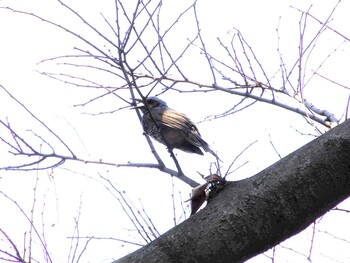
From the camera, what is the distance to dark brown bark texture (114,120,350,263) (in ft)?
4.23

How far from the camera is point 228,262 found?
1281mm

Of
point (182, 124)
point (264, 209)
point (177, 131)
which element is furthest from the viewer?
point (182, 124)

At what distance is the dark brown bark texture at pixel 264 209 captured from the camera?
1290 millimetres

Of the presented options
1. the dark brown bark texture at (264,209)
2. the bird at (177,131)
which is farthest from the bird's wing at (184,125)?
the dark brown bark texture at (264,209)

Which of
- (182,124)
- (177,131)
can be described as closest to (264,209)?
(177,131)

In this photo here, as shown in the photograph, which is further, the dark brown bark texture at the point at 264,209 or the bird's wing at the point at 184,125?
the bird's wing at the point at 184,125

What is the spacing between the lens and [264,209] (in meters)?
1.35

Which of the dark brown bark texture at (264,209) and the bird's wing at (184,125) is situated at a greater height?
the bird's wing at (184,125)

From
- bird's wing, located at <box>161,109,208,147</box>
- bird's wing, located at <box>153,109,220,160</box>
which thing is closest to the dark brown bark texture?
bird's wing, located at <box>153,109,220,160</box>

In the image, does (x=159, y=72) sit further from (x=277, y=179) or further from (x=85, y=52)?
(x=277, y=179)

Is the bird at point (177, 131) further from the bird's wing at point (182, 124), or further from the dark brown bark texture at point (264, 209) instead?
the dark brown bark texture at point (264, 209)

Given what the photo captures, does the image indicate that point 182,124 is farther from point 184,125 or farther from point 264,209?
point 264,209

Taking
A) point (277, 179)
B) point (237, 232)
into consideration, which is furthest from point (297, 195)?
point (237, 232)

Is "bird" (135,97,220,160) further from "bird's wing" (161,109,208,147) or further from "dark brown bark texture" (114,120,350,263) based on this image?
"dark brown bark texture" (114,120,350,263)
